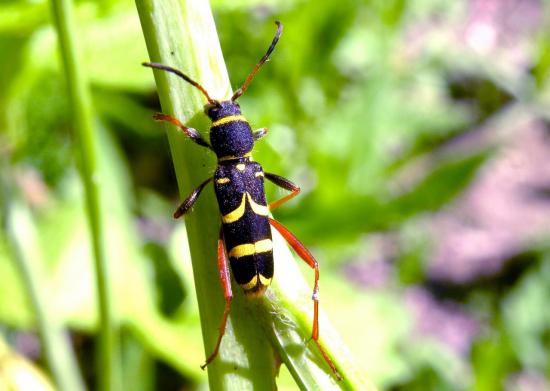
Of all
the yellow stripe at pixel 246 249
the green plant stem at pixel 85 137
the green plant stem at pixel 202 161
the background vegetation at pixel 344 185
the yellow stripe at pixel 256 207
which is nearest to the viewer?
the green plant stem at pixel 202 161

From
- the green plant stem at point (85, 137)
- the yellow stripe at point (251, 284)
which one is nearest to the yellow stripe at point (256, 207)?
the green plant stem at point (85, 137)

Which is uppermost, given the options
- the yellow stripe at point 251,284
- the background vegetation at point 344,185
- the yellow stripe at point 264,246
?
the background vegetation at point 344,185

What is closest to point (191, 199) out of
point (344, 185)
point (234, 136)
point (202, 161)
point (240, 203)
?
point (202, 161)

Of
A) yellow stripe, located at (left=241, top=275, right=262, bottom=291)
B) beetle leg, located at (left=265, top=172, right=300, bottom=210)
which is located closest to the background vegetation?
beetle leg, located at (left=265, top=172, right=300, bottom=210)

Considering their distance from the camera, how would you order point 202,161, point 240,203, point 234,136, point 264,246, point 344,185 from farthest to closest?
point 344,185
point 234,136
point 240,203
point 264,246
point 202,161

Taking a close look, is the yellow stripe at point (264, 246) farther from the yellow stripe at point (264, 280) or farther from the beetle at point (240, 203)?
the yellow stripe at point (264, 280)

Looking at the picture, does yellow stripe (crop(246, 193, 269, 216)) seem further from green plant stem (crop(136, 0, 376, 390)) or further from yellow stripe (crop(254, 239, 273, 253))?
green plant stem (crop(136, 0, 376, 390))

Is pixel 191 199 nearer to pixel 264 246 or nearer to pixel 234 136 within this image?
pixel 264 246
